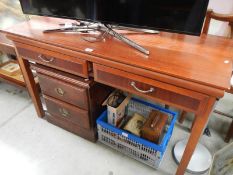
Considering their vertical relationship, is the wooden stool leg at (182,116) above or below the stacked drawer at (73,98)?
below

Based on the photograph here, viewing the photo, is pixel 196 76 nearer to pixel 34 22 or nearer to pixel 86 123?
pixel 86 123

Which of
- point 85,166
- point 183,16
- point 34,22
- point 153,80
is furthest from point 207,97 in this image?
point 34,22

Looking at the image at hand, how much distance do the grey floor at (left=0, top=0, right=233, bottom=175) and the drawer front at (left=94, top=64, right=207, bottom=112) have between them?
65cm

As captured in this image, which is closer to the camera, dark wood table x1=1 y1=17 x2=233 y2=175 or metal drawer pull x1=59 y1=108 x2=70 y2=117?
dark wood table x1=1 y1=17 x2=233 y2=175

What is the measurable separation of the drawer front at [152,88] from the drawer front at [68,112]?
1.31ft

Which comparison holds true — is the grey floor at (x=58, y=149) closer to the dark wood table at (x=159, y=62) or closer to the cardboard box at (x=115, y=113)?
the cardboard box at (x=115, y=113)

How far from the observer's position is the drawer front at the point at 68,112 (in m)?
1.33

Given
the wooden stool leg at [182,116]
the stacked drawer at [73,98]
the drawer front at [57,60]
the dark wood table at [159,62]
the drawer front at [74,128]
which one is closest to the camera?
the dark wood table at [159,62]

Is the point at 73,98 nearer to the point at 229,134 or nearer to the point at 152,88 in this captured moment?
the point at 152,88

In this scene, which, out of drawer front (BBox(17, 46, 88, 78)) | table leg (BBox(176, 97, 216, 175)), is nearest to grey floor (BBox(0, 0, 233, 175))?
table leg (BBox(176, 97, 216, 175))

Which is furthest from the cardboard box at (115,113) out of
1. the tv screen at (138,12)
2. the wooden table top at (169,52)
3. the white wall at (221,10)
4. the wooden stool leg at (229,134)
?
the white wall at (221,10)

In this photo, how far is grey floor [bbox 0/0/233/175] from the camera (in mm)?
1322

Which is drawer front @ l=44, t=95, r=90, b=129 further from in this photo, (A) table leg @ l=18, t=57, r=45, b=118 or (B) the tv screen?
(B) the tv screen

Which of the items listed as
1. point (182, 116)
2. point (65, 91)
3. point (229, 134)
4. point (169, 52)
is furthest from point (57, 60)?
point (229, 134)
